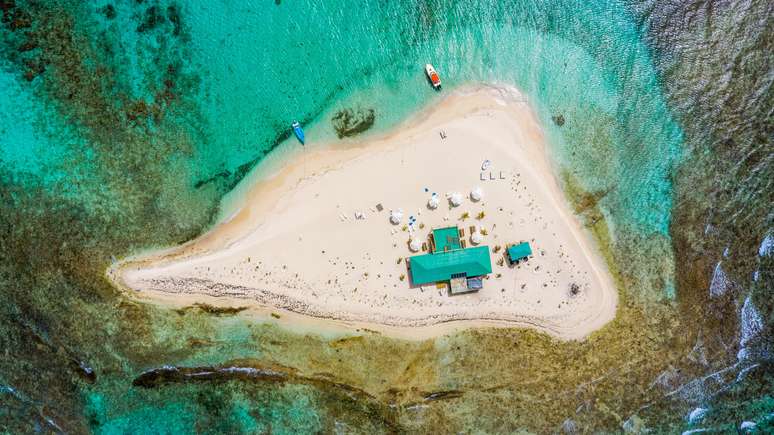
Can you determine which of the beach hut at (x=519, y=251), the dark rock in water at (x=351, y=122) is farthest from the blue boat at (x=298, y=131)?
the beach hut at (x=519, y=251)

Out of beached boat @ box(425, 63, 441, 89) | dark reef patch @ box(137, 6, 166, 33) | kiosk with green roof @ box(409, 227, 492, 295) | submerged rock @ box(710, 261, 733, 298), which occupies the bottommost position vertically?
submerged rock @ box(710, 261, 733, 298)

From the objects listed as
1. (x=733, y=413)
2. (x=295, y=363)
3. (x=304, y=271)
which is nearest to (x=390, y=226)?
(x=304, y=271)

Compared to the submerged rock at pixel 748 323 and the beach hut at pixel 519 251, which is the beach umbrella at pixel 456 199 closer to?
the beach hut at pixel 519 251

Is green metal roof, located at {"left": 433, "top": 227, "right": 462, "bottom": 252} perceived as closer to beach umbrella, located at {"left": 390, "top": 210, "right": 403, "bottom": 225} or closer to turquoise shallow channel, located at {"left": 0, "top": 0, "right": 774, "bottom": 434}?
beach umbrella, located at {"left": 390, "top": 210, "right": 403, "bottom": 225}

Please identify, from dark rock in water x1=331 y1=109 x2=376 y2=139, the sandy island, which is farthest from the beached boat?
dark rock in water x1=331 y1=109 x2=376 y2=139

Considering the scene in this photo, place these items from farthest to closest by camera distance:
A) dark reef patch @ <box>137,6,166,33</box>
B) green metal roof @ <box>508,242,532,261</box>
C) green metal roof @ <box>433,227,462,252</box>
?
1. dark reef patch @ <box>137,6,166,33</box>
2. green metal roof @ <box>433,227,462,252</box>
3. green metal roof @ <box>508,242,532,261</box>
